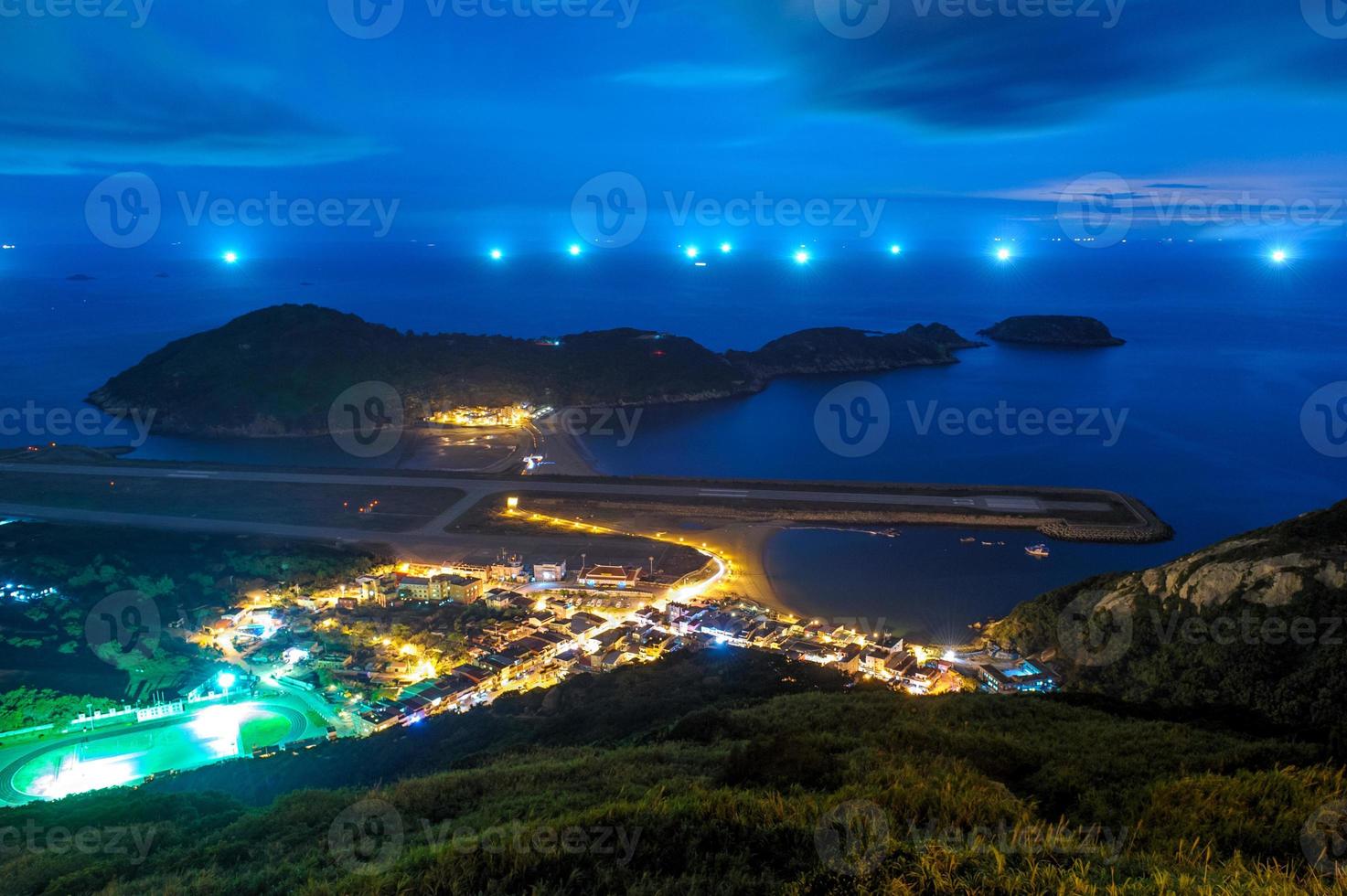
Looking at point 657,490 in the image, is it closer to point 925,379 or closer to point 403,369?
point 403,369

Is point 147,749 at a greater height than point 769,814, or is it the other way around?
point 769,814

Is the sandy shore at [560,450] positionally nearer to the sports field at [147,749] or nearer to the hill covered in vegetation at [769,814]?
the sports field at [147,749]

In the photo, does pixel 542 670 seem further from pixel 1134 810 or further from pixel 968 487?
pixel 968 487

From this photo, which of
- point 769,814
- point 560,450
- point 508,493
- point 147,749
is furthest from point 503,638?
point 560,450

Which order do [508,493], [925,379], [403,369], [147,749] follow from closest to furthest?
[147,749] < [508,493] < [403,369] < [925,379]

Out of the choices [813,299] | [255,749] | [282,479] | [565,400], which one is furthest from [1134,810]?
[813,299]

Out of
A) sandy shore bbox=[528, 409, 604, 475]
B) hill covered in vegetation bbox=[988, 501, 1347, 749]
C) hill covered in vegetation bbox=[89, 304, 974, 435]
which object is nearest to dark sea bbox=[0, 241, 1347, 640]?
sandy shore bbox=[528, 409, 604, 475]
